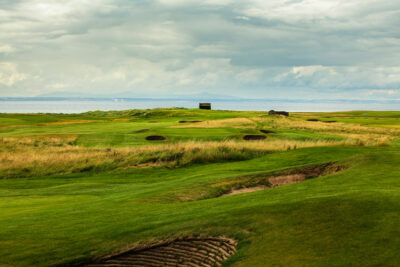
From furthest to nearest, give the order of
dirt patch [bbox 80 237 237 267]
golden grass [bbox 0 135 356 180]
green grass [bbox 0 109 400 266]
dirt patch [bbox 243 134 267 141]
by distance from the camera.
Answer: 1. dirt patch [bbox 243 134 267 141]
2. golden grass [bbox 0 135 356 180]
3. dirt patch [bbox 80 237 237 267]
4. green grass [bbox 0 109 400 266]

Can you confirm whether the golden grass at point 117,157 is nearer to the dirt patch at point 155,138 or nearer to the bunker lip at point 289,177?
the dirt patch at point 155,138

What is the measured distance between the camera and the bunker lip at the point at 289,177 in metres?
17.2

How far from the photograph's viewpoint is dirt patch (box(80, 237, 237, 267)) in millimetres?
8070

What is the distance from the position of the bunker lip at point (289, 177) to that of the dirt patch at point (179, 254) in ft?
26.2

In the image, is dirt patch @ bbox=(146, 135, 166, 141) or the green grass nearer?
the green grass

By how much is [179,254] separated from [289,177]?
1090 cm

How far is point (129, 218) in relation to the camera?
37.4 ft

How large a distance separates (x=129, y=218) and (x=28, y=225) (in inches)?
122

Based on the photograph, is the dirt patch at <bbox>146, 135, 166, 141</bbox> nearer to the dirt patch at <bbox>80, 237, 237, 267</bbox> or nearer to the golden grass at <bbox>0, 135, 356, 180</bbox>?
the golden grass at <bbox>0, 135, 356, 180</bbox>

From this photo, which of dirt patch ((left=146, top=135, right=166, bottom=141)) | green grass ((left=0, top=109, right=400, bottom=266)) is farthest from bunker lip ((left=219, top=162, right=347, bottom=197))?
dirt patch ((left=146, top=135, right=166, bottom=141))

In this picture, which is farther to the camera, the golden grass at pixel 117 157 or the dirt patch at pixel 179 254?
the golden grass at pixel 117 157

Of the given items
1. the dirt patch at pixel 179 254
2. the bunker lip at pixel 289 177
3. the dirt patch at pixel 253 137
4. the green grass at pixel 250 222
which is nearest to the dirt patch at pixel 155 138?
the dirt patch at pixel 253 137

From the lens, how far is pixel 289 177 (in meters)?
18.2

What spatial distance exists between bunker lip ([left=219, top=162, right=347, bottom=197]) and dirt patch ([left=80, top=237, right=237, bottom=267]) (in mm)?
7990
